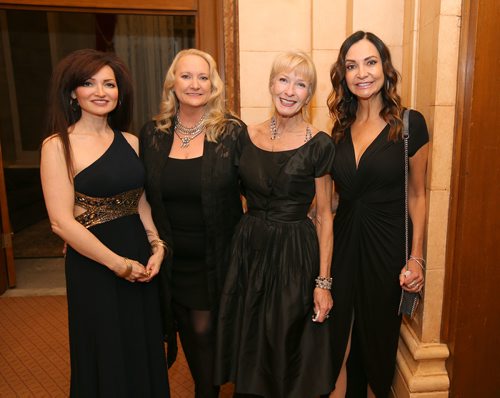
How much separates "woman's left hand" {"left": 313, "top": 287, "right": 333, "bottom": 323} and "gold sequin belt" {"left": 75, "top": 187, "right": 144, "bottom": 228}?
84 cm

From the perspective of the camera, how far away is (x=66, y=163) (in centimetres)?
171

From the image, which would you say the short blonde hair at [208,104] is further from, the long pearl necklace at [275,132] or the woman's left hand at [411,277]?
the woman's left hand at [411,277]

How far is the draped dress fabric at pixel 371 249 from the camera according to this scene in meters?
1.90

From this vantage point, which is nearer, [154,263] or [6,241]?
[154,263]

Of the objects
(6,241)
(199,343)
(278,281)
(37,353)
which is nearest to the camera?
(278,281)

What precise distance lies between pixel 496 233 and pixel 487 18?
88cm

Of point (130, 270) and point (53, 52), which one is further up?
point (53, 52)

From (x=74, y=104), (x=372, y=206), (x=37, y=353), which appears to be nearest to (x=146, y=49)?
(x=37, y=353)

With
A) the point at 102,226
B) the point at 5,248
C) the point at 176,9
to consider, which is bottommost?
the point at 5,248

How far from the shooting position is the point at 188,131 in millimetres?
2047

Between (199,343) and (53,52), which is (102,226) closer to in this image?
(199,343)

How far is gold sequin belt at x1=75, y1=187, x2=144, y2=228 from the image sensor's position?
1779mm

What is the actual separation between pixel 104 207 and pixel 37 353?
72.3 inches

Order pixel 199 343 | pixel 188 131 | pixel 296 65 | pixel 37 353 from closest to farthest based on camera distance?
pixel 296 65 → pixel 188 131 → pixel 199 343 → pixel 37 353
